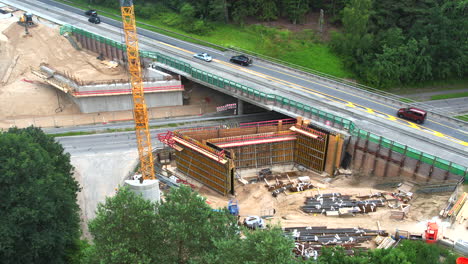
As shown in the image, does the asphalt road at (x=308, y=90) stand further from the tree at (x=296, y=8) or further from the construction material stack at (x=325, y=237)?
the tree at (x=296, y=8)

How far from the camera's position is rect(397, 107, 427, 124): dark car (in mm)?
44281

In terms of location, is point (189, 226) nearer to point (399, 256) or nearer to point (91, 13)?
point (399, 256)

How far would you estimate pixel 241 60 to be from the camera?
193ft

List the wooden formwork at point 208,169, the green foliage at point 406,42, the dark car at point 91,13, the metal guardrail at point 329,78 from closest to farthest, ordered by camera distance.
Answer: the wooden formwork at point 208,169
the metal guardrail at point 329,78
the green foliage at point 406,42
the dark car at point 91,13

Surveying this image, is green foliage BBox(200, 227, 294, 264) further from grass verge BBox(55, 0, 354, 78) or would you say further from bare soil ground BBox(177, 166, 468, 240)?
grass verge BBox(55, 0, 354, 78)

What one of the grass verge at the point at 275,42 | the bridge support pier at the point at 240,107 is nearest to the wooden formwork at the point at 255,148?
the bridge support pier at the point at 240,107

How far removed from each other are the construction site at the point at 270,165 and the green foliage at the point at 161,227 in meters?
4.10

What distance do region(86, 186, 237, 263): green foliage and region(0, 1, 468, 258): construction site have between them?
410cm

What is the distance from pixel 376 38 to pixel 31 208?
55445 mm

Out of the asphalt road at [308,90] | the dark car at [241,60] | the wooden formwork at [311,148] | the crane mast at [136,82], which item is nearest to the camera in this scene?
the crane mast at [136,82]

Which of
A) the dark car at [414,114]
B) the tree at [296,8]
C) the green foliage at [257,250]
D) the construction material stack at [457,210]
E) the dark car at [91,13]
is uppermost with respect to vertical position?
the tree at [296,8]

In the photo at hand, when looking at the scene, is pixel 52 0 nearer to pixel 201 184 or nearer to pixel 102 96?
pixel 102 96

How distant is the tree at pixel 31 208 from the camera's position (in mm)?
26781

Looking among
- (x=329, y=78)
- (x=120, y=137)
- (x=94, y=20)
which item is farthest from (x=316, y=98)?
(x=94, y=20)
